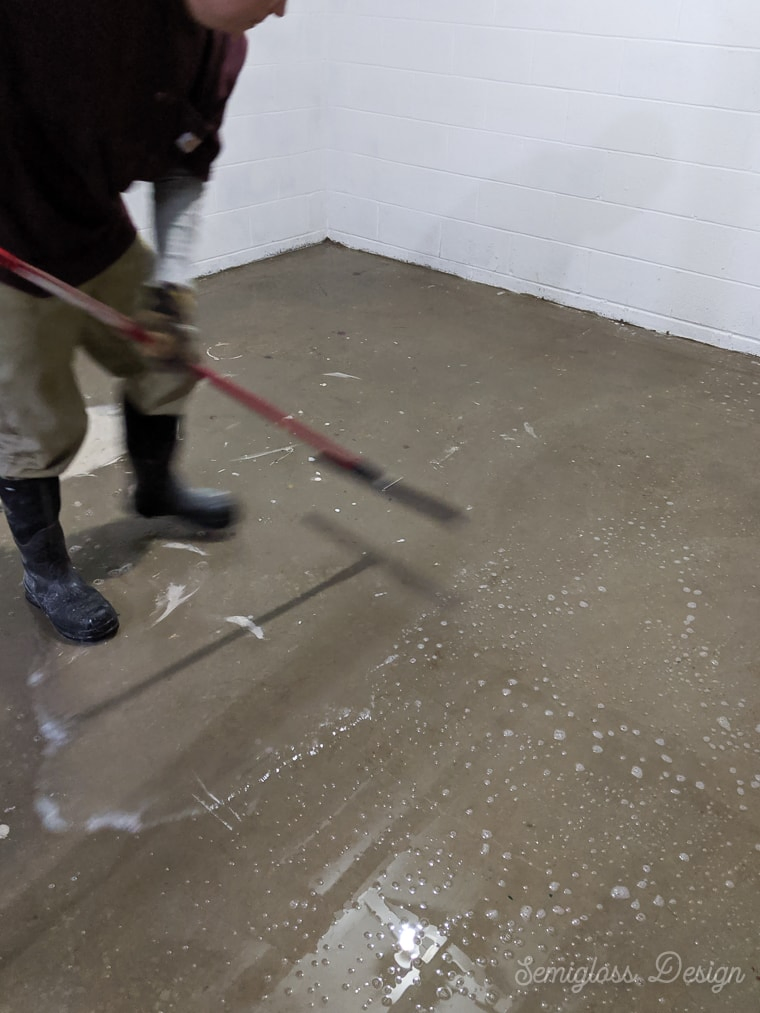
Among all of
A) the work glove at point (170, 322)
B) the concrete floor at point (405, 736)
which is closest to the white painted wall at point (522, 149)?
the concrete floor at point (405, 736)

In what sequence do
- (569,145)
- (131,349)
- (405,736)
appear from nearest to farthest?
(405,736)
(131,349)
(569,145)

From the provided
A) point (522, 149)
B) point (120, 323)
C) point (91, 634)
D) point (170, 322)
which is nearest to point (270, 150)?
point (522, 149)

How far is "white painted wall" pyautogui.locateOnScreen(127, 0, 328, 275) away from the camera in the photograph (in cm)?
311

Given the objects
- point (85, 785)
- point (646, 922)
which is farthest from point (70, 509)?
point (646, 922)

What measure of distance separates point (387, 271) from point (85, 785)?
8.39ft

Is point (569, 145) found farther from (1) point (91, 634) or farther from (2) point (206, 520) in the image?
(1) point (91, 634)

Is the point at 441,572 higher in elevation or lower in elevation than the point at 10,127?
lower

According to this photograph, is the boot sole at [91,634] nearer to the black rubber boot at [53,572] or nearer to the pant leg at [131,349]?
the black rubber boot at [53,572]

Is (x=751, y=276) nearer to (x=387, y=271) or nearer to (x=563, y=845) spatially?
(x=387, y=271)

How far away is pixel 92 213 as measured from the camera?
4.02ft

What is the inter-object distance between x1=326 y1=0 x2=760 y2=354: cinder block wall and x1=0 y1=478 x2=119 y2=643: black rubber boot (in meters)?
2.11

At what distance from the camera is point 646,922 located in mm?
1081

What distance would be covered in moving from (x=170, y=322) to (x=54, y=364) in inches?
8.0

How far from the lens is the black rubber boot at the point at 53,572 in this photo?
1459mm
